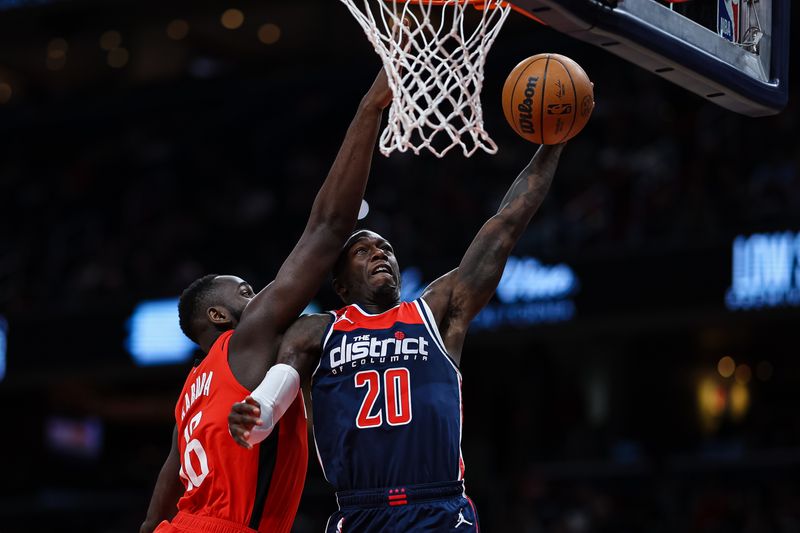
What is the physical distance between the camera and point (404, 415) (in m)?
4.64

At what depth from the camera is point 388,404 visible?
468cm

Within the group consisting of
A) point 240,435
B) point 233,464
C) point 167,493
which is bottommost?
point 167,493

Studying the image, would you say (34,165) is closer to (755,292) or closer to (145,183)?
(145,183)

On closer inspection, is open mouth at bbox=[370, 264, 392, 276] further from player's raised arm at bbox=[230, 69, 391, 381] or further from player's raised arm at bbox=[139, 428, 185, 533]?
player's raised arm at bbox=[139, 428, 185, 533]

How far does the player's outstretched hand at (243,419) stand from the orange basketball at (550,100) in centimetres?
156

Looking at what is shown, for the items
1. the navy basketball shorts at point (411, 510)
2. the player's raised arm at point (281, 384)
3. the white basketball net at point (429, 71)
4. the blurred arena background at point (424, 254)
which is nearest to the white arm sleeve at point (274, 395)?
the player's raised arm at point (281, 384)

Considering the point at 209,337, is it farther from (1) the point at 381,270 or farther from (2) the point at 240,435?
(2) the point at 240,435

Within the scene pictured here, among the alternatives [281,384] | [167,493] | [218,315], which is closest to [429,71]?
[218,315]

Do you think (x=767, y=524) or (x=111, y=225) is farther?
(x=111, y=225)

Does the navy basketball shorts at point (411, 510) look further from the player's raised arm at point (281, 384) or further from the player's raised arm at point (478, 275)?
the player's raised arm at point (478, 275)

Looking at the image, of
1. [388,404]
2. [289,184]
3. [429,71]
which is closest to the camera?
[388,404]

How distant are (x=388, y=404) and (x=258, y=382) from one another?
539 mm

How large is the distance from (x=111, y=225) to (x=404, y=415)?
13140mm

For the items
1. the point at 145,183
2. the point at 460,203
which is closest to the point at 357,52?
the point at 145,183
